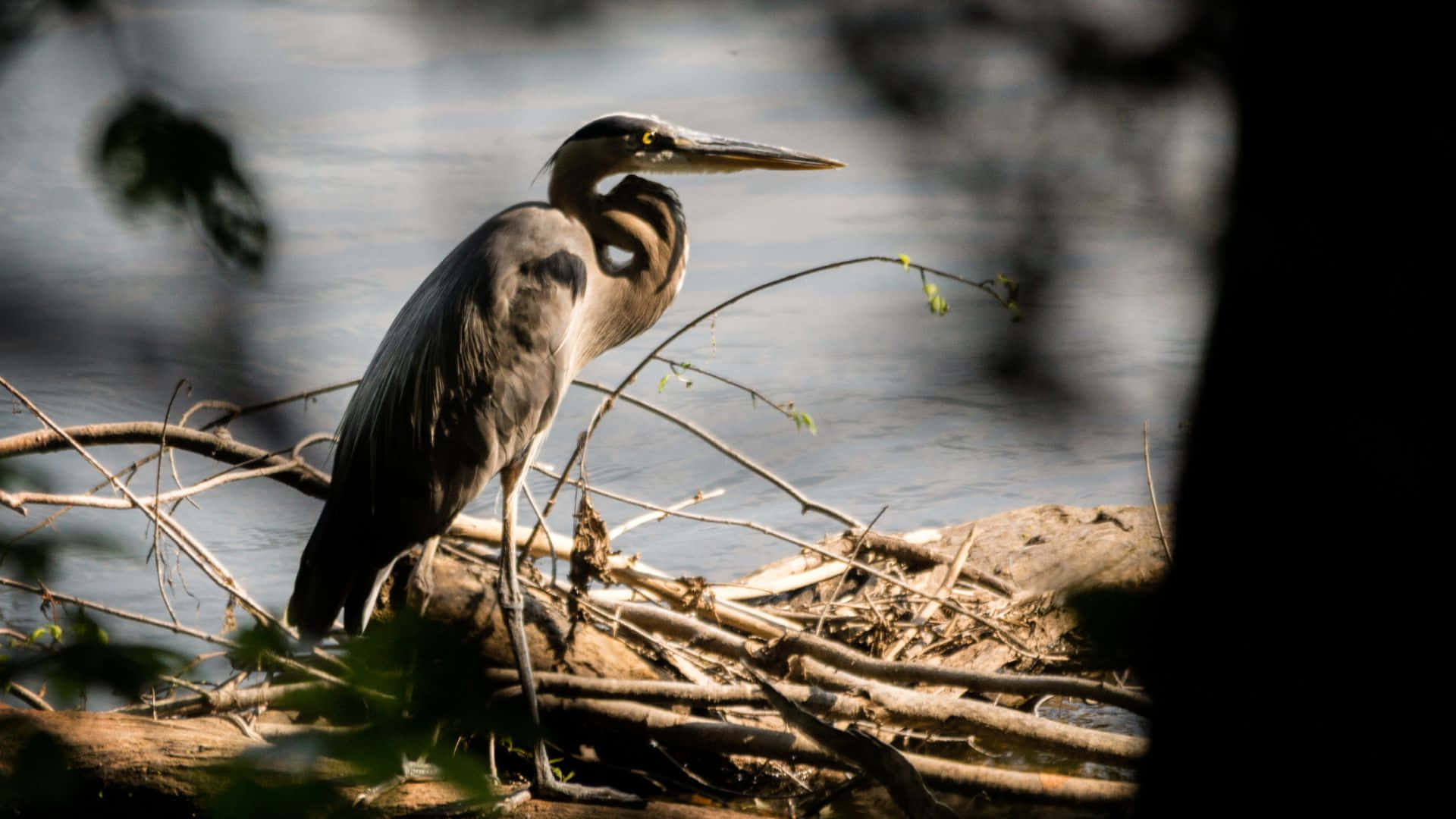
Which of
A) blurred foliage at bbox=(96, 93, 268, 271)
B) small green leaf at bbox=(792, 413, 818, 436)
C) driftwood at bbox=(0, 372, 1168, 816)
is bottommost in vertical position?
driftwood at bbox=(0, 372, 1168, 816)

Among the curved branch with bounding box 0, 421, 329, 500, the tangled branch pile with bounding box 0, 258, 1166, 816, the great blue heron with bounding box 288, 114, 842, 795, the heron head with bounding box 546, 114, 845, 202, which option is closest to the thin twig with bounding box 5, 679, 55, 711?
the tangled branch pile with bounding box 0, 258, 1166, 816

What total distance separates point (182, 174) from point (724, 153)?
2.64m

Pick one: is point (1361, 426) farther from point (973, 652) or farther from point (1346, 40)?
point (973, 652)

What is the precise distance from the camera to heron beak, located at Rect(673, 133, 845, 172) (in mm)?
3059

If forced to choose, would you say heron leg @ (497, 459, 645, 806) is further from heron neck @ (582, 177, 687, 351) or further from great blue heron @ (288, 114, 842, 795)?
heron neck @ (582, 177, 687, 351)

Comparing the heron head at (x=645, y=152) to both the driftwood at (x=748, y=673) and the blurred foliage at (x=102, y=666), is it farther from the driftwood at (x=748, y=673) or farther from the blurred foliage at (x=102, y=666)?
the blurred foliage at (x=102, y=666)

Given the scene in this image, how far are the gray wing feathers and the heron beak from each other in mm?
395

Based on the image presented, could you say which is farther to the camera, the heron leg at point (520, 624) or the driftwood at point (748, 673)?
the heron leg at point (520, 624)

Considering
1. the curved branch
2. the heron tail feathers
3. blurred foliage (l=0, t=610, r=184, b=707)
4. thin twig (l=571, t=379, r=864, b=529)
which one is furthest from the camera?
thin twig (l=571, t=379, r=864, b=529)

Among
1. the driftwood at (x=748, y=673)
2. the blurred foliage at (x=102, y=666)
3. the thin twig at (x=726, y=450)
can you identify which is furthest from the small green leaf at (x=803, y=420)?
the blurred foliage at (x=102, y=666)

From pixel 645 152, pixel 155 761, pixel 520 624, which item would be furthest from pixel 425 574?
pixel 645 152

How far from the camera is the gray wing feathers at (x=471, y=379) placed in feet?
9.71

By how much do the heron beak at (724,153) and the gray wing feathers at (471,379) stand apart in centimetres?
40

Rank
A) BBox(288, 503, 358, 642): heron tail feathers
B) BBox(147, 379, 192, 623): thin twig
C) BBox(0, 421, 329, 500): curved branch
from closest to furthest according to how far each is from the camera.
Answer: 1. BBox(147, 379, 192, 623): thin twig
2. BBox(0, 421, 329, 500): curved branch
3. BBox(288, 503, 358, 642): heron tail feathers
